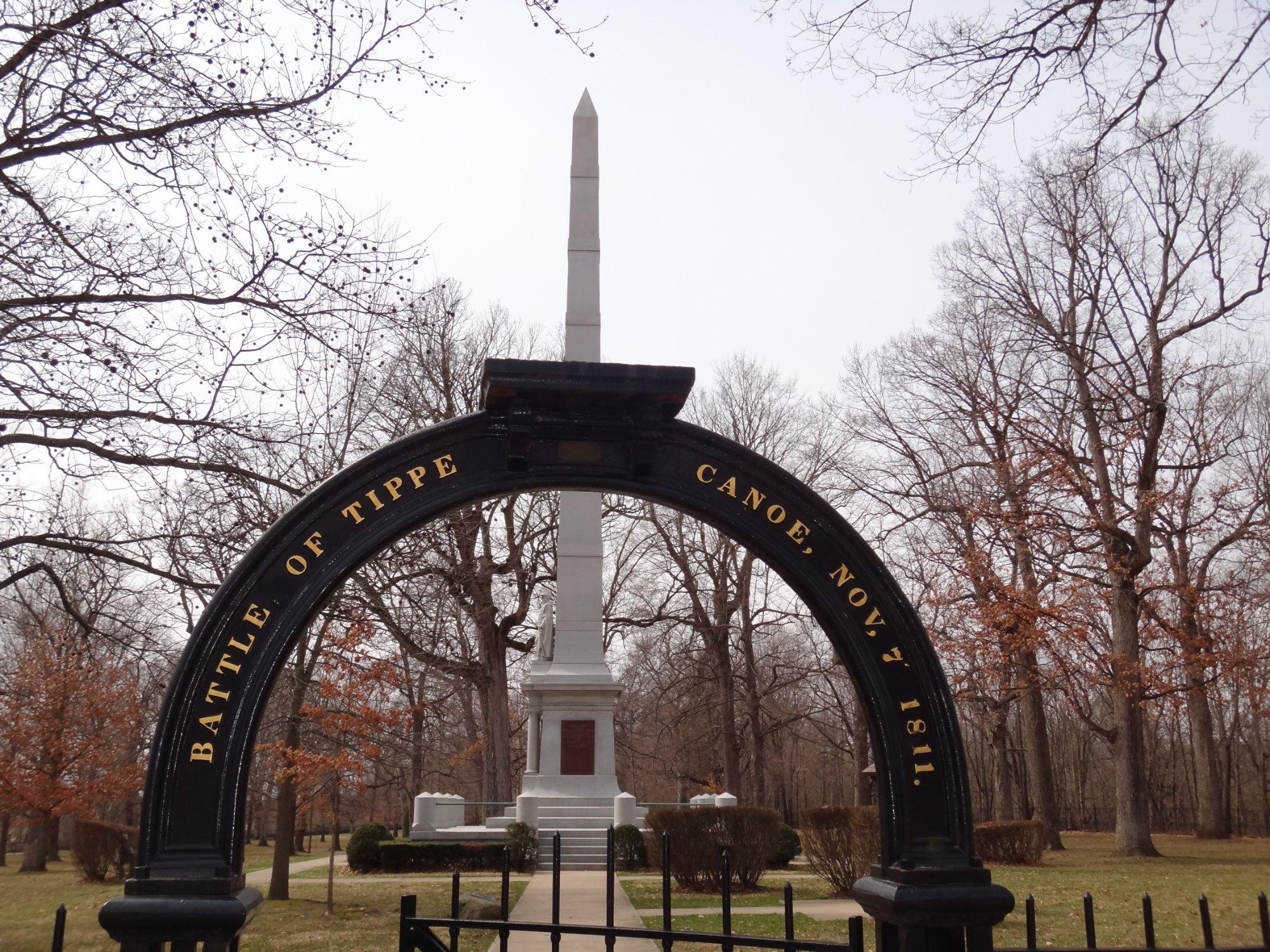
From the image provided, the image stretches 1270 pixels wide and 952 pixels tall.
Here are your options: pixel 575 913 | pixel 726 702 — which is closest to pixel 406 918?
pixel 575 913

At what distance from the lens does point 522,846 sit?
71.0 ft

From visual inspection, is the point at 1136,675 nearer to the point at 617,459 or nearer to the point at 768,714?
the point at 768,714

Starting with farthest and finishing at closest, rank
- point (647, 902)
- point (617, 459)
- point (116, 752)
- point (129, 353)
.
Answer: point (116, 752), point (647, 902), point (129, 353), point (617, 459)

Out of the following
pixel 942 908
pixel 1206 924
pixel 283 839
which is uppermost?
pixel 942 908

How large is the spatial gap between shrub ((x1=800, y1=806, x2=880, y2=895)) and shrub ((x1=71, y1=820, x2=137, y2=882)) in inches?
586

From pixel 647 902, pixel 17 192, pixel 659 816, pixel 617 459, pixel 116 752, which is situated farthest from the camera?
pixel 116 752

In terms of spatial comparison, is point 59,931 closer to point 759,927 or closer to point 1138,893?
point 759,927

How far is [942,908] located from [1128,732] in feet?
69.9

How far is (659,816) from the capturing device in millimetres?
17609

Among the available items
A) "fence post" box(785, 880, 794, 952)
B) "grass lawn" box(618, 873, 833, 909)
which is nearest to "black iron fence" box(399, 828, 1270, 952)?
"fence post" box(785, 880, 794, 952)

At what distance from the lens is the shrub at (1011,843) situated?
2141cm

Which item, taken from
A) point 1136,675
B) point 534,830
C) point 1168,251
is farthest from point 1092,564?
point 534,830

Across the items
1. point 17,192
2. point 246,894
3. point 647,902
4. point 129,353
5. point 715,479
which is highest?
point 17,192

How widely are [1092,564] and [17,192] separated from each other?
863 inches
